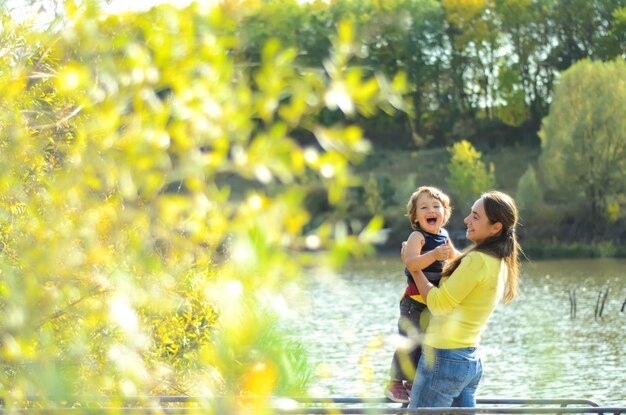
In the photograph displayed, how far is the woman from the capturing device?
19.6ft

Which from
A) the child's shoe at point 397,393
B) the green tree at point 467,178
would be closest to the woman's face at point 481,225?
the child's shoe at point 397,393

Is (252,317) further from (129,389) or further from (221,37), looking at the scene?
(221,37)

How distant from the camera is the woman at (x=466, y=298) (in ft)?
19.6

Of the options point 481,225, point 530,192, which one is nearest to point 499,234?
point 481,225

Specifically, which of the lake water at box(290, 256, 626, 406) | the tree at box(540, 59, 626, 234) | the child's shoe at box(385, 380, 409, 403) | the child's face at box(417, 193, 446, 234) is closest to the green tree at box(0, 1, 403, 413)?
the lake water at box(290, 256, 626, 406)

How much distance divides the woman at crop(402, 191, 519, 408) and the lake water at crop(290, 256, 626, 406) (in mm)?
2198

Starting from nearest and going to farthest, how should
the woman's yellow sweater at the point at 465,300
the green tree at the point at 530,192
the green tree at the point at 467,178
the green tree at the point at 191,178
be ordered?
1. the green tree at the point at 191,178
2. the woman's yellow sweater at the point at 465,300
3. the green tree at the point at 530,192
4. the green tree at the point at 467,178

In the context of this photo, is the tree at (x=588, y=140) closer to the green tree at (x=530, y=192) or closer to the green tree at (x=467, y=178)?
the green tree at (x=530, y=192)

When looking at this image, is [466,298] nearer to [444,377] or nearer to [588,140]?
[444,377]

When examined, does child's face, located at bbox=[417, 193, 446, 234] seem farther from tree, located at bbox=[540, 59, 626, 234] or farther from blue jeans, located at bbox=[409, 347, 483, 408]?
tree, located at bbox=[540, 59, 626, 234]

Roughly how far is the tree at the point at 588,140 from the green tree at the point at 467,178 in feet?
28.2

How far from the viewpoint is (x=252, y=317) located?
2695mm

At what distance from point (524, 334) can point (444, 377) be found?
13.1ft

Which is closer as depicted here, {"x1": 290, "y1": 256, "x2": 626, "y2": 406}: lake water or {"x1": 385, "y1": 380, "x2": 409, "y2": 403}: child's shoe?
{"x1": 385, "y1": 380, "x2": 409, "y2": 403}: child's shoe
